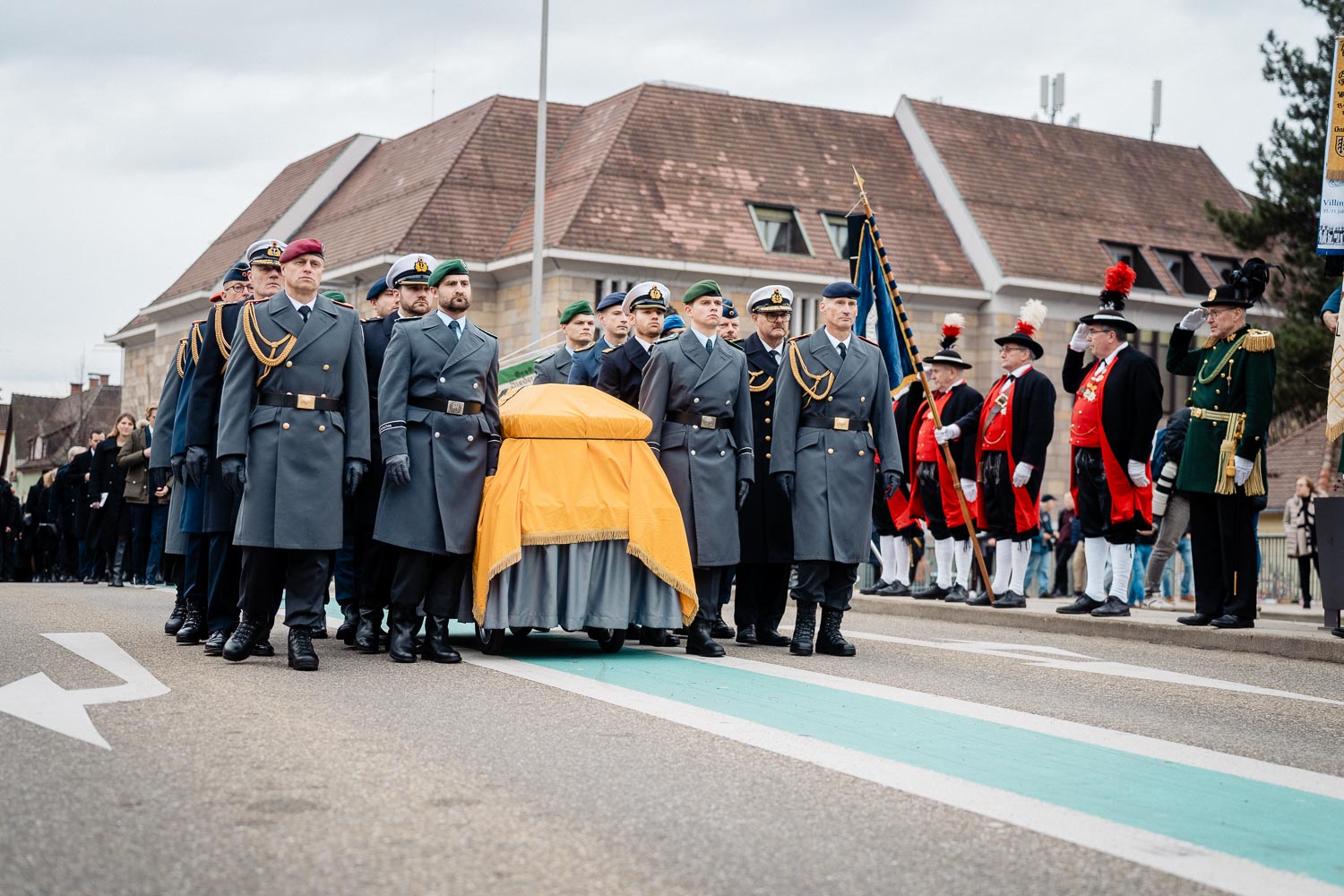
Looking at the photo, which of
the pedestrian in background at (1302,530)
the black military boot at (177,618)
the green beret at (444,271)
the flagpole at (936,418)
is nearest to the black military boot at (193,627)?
the black military boot at (177,618)

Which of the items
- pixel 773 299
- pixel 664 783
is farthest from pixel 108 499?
pixel 664 783

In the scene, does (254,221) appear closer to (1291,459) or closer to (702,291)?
(1291,459)

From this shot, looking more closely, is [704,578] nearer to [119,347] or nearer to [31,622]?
[31,622]

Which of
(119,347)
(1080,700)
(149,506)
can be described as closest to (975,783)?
(1080,700)

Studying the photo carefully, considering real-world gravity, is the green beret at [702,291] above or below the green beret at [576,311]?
below

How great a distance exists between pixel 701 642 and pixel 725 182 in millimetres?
32282

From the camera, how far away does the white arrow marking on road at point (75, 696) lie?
19.5 ft

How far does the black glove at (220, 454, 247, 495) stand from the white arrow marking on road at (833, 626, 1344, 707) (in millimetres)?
4224

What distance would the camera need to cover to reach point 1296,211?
37.4 metres

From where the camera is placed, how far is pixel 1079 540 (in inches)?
931

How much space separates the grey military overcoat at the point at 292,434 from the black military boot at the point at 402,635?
52 centimetres

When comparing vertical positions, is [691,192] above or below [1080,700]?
above

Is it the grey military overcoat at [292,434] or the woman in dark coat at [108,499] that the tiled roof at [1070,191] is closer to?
the woman in dark coat at [108,499]

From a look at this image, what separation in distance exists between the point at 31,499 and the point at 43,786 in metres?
23.1
